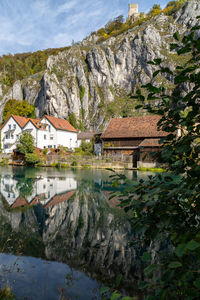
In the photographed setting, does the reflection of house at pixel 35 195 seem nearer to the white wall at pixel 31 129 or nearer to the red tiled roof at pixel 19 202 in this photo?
the red tiled roof at pixel 19 202

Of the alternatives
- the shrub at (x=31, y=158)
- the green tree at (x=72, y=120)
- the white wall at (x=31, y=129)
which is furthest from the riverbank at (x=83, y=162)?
the green tree at (x=72, y=120)

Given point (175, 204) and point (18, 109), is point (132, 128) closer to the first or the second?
point (175, 204)

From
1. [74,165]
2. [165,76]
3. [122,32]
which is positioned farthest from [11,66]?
[74,165]

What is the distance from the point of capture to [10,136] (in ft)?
171

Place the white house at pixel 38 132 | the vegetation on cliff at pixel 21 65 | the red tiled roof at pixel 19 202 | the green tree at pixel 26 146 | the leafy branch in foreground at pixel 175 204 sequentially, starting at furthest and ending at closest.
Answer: the vegetation on cliff at pixel 21 65, the white house at pixel 38 132, the green tree at pixel 26 146, the red tiled roof at pixel 19 202, the leafy branch in foreground at pixel 175 204

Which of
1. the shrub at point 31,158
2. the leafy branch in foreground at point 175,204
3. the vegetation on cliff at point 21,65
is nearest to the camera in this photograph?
the leafy branch in foreground at point 175,204

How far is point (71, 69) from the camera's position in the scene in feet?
251

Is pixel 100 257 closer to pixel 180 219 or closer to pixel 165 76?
pixel 180 219

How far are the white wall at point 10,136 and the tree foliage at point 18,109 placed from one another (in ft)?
54.6

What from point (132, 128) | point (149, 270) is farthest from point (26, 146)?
point (149, 270)

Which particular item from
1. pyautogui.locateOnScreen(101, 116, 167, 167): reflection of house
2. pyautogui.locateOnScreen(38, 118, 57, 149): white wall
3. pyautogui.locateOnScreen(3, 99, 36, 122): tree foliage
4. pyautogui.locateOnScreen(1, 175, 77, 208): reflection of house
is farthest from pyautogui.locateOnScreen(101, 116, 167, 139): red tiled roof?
pyautogui.locateOnScreen(3, 99, 36, 122): tree foliage

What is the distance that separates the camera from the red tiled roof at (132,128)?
39625mm

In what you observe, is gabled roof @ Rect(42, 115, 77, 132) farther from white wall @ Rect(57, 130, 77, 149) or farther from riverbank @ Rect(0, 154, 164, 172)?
riverbank @ Rect(0, 154, 164, 172)

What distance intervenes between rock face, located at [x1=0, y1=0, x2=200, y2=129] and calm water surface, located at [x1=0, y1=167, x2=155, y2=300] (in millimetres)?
60454
